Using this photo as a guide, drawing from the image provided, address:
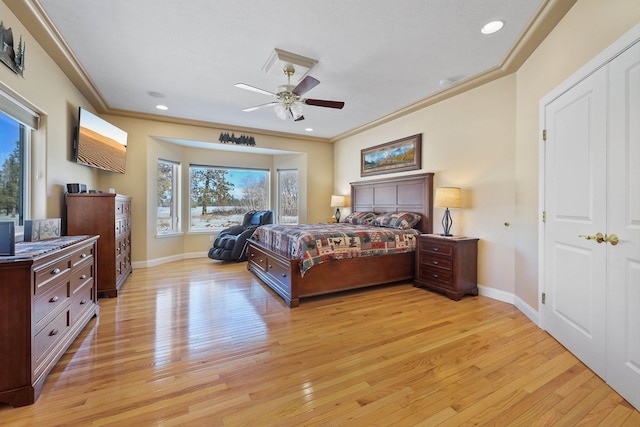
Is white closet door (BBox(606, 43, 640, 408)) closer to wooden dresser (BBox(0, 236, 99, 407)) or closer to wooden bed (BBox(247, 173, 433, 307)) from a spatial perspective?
wooden bed (BBox(247, 173, 433, 307))

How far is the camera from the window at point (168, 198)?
18.0 feet

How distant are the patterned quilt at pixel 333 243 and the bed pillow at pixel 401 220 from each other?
0.15 meters

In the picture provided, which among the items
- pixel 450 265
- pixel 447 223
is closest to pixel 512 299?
pixel 450 265

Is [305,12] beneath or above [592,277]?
above

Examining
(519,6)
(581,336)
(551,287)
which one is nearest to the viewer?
(581,336)

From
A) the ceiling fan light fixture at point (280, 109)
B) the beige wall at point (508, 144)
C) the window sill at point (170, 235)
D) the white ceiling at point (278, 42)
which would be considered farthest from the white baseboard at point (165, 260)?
the beige wall at point (508, 144)

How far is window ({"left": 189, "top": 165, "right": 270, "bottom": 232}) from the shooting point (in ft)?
20.1

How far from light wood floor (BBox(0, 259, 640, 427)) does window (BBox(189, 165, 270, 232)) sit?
11.0 ft

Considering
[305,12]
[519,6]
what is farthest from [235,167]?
[519,6]

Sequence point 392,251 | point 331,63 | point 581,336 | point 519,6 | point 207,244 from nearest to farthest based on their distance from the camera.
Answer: point 581,336, point 519,6, point 331,63, point 392,251, point 207,244

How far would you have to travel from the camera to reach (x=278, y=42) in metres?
2.63

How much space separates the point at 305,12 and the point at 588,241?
277 cm

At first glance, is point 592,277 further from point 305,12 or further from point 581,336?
point 305,12

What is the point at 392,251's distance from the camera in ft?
12.2
